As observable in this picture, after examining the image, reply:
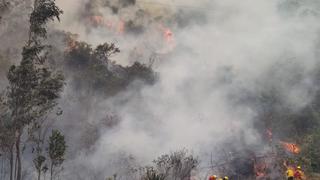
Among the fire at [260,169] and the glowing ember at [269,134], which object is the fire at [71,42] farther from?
the fire at [260,169]

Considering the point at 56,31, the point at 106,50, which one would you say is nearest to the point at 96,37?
the point at 56,31

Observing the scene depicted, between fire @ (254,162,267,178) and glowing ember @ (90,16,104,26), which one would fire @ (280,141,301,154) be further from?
glowing ember @ (90,16,104,26)

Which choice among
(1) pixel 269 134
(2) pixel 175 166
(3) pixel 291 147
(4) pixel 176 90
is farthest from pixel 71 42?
(3) pixel 291 147

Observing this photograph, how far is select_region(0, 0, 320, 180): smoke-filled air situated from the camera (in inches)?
2276

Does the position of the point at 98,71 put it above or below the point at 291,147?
above

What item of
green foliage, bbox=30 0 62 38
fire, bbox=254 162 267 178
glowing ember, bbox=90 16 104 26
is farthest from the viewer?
glowing ember, bbox=90 16 104 26

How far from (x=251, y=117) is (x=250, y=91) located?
16.5 ft

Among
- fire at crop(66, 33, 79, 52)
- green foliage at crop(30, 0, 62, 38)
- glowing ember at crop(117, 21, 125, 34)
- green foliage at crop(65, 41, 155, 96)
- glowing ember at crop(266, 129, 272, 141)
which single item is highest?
A: glowing ember at crop(117, 21, 125, 34)

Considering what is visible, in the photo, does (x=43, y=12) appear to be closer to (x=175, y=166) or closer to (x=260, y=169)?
(x=175, y=166)

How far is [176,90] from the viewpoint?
238 ft

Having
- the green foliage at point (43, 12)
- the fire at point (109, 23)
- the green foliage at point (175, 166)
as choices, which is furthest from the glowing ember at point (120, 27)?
the green foliage at point (43, 12)

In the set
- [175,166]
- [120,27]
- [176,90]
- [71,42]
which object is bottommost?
[175,166]

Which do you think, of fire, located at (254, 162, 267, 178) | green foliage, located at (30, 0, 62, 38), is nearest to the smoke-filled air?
fire, located at (254, 162, 267, 178)

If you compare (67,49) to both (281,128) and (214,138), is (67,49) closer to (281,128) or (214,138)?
(214,138)
